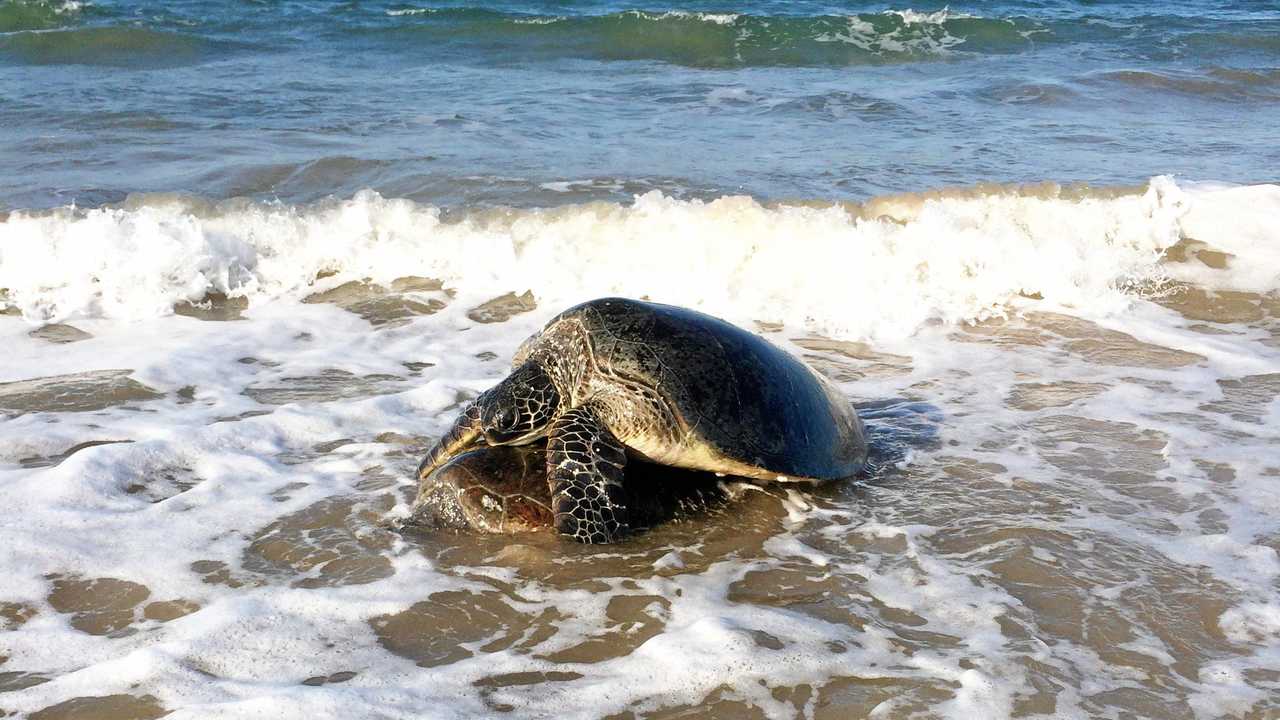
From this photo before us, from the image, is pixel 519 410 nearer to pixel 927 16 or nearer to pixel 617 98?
pixel 617 98

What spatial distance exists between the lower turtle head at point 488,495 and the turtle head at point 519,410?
8cm

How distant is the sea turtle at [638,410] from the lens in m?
3.99

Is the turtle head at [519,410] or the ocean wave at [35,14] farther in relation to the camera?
the ocean wave at [35,14]

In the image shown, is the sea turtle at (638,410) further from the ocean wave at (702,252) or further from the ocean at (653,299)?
the ocean wave at (702,252)

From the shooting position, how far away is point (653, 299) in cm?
737

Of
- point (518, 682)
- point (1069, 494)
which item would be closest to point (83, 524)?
point (518, 682)

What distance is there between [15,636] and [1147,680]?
3.18m

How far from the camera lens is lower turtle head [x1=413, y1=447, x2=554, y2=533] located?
4.07 meters

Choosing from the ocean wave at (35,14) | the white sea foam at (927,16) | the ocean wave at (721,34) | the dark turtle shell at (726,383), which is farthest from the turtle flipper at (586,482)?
the ocean wave at (35,14)

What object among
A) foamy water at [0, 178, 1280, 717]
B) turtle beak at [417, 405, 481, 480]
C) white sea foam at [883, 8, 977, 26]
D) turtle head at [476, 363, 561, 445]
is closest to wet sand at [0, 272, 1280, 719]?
foamy water at [0, 178, 1280, 717]

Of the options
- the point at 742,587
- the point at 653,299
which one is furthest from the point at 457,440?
the point at 653,299

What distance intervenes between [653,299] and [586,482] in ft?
11.5

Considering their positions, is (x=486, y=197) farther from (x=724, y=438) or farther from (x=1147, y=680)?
(x=1147, y=680)

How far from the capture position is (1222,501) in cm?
436
